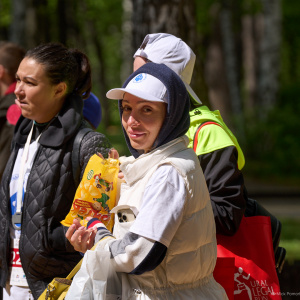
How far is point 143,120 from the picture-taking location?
287cm

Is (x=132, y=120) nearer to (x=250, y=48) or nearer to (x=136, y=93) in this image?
(x=136, y=93)

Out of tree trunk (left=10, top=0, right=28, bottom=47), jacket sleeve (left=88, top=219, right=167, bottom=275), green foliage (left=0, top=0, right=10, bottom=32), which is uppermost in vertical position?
jacket sleeve (left=88, top=219, right=167, bottom=275)

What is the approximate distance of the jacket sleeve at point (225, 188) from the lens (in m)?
3.42

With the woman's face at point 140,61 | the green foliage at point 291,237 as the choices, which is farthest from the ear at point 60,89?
the green foliage at point 291,237

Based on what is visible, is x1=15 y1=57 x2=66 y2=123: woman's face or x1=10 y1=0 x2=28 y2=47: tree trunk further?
x1=10 y1=0 x2=28 y2=47: tree trunk

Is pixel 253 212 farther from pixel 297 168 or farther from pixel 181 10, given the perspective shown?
pixel 297 168

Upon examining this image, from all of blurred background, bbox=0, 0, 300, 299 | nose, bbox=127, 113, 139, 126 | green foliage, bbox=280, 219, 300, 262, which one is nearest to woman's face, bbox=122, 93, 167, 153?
nose, bbox=127, 113, 139, 126

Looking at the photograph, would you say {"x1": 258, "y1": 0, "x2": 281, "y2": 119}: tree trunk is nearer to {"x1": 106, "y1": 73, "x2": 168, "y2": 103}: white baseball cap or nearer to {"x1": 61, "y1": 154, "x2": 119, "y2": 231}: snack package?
{"x1": 61, "y1": 154, "x2": 119, "y2": 231}: snack package

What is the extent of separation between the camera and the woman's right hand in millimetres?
2881

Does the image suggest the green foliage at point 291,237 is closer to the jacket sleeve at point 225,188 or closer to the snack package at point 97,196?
the jacket sleeve at point 225,188

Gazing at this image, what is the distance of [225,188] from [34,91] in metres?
1.17

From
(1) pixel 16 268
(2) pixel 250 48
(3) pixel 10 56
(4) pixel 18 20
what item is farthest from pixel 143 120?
(2) pixel 250 48

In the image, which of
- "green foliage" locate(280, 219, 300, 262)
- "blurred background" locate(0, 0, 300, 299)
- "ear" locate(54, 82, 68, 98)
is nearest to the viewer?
"ear" locate(54, 82, 68, 98)

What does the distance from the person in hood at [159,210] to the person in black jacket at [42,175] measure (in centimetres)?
70
